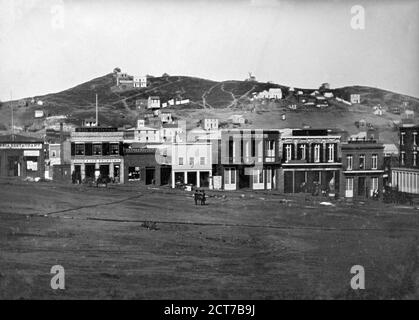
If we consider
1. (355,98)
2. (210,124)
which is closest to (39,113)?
(210,124)

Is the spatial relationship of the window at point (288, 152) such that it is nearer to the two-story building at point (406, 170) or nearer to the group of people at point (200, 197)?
the group of people at point (200, 197)

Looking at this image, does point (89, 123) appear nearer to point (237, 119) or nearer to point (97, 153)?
point (97, 153)

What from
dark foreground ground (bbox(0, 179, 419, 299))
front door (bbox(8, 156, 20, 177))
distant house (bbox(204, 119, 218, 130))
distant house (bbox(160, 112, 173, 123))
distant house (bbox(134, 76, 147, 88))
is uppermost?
distant house (bbox(134, 76, 147, 88))

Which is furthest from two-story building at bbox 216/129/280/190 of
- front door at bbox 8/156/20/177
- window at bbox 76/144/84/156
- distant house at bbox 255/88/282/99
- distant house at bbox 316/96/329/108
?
front door at bbox 8/156/20/177

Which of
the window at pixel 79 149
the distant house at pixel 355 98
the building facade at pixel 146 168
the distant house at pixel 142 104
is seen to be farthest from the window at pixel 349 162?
the window at pixel 79 149

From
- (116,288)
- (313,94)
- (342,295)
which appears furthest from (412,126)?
(116,288)

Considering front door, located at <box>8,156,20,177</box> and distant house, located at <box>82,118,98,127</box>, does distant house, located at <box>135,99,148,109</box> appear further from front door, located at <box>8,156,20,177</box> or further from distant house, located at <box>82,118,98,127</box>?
front door, located at <box>8,156,20,177</box>

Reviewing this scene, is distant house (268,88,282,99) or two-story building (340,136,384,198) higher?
distant house (268,88,282,99)

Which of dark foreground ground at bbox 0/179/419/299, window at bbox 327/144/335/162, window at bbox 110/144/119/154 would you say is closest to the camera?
dark foreground ground at bbox 0/179/419/299
